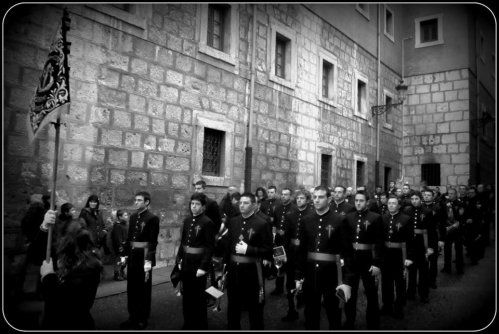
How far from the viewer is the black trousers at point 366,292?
502 cm

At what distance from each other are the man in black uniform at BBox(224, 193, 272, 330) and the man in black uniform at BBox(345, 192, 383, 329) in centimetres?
123

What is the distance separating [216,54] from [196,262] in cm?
650

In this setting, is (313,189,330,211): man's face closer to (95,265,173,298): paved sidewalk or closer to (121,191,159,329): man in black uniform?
(121,191,159,329): man in black uniform

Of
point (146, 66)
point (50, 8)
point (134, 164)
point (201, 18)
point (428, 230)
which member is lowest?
point (428, 230)

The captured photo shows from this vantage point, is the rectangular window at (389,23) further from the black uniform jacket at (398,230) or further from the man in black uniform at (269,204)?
the black uniform jacket at (398,230)

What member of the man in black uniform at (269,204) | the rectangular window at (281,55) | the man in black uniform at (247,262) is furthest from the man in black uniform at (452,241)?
the rectangular window at (281,55)

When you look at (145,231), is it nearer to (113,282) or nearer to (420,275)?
(113,282)

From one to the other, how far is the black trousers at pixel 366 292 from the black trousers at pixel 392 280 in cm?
57

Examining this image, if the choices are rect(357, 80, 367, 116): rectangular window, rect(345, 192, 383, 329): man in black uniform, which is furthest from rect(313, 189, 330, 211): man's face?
rect(357, 80, 367, 116): rectangular window

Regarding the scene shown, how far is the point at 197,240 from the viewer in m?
5.14

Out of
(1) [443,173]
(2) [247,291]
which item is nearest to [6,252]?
(2) [247,291]

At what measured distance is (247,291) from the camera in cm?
463

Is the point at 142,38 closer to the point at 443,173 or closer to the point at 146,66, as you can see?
the point at 146,66

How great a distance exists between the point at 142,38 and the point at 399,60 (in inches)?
628
